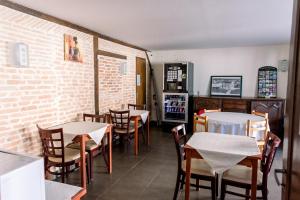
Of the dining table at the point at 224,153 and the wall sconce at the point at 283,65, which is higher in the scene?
the wall sconce at the point at 283,65

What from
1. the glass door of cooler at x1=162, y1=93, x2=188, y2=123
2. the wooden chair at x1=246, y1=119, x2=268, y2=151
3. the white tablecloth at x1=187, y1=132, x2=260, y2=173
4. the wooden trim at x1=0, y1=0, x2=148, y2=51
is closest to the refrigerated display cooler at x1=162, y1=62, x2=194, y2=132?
the glass door of cooler at x1=162, y1=93, x2=188, y2=123

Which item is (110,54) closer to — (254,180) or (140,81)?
(140,81)

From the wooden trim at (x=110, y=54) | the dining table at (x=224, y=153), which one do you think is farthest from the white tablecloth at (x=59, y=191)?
the wooden trim at (x=110, y=54)

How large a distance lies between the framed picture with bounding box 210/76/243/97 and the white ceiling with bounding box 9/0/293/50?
1.72 m

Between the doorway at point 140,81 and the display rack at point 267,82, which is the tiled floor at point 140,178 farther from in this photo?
the doorway at point 140,81

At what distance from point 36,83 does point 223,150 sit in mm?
2391

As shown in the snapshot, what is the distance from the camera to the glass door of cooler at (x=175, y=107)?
229 inches

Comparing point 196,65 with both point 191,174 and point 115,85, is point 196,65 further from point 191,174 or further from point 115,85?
point 191,174

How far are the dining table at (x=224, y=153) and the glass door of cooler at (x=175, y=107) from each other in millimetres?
3352

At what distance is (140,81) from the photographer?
20.3ft

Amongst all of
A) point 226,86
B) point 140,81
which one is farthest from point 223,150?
point 140,81

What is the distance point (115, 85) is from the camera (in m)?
4.86

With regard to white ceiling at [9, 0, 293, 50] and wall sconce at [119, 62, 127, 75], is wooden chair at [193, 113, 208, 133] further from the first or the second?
wall sconce at [119, 62, 127, 75]

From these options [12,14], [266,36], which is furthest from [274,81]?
[12,14]
